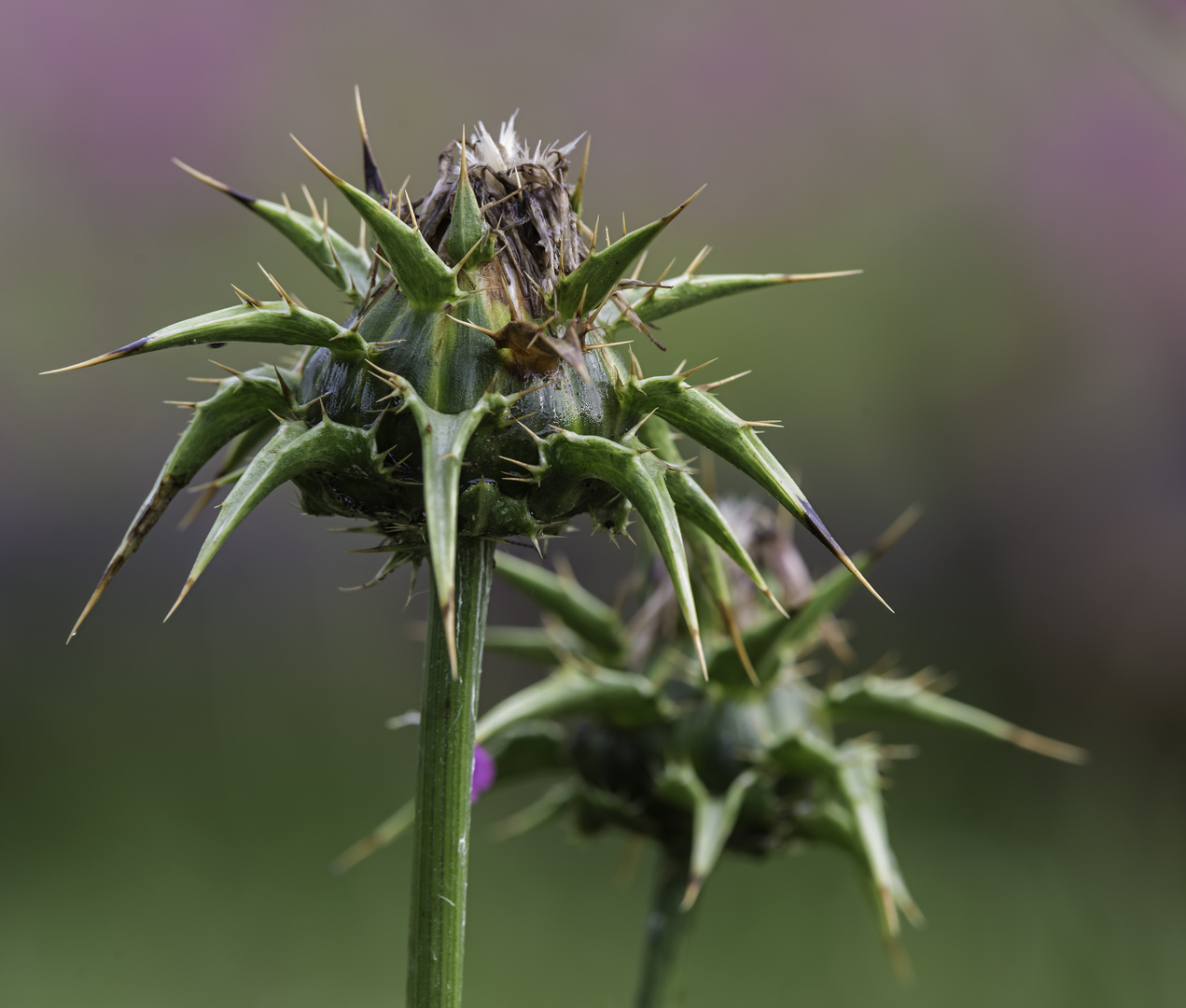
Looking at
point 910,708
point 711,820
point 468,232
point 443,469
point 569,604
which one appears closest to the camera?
point 443,469

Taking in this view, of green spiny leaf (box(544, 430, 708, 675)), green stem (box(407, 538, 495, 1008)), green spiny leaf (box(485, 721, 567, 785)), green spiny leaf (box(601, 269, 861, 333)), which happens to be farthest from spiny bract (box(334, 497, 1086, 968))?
green spiny leaf (box(544, 430, 708, 675))

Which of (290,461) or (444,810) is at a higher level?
(290,461)

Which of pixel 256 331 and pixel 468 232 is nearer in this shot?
pixel 256 331

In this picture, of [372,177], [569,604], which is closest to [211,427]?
[372,177]

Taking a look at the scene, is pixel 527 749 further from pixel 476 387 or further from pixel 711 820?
pixel 476 387

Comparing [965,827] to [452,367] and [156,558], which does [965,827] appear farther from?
[452,367]

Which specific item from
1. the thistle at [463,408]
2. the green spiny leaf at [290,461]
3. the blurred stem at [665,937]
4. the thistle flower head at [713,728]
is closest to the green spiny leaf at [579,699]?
the thistle flower head at [713,728]

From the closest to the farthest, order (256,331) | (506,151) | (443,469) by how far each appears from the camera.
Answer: (443,469) → (256,331) → (506,151)
